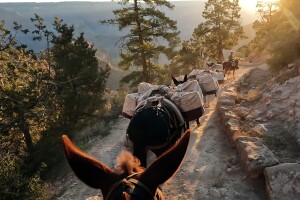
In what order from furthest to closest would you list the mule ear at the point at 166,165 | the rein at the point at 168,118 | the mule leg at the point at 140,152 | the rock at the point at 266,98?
the rock at the point at 266,98 → the rein at the point at 168,118 → the mule leg at the point at 140,152 → the mule ear at the point at 166,165

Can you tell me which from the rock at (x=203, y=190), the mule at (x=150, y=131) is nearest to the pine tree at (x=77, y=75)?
the rock at (x=203, y=190)

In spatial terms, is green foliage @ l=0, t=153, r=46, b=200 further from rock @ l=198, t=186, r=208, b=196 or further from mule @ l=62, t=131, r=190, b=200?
mule @ l=62, t=131, r=190, b=200

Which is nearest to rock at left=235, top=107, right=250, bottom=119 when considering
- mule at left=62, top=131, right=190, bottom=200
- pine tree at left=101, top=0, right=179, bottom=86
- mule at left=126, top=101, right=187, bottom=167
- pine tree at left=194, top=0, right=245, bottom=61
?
mule at left=126, top=101, right=187, bottom=167

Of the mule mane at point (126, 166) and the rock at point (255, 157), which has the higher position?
the mule mane at point (126, 166)

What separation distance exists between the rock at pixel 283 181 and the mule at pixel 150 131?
241 centimetres

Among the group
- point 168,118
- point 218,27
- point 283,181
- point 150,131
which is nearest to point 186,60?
point 218,27

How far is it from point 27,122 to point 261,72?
12559 mm

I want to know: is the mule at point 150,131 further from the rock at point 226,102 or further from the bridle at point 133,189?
the rock at point 226,102

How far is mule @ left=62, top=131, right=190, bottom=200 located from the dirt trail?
4493mm

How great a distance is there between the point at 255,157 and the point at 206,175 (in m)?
1.35

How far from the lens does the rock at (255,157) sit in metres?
6.46

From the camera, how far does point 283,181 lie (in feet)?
19.0

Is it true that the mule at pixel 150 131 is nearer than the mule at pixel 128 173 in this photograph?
No

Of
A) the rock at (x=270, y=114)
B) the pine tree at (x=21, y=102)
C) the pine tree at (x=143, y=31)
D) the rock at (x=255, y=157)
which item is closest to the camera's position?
the rock at (x=255, y=157)
